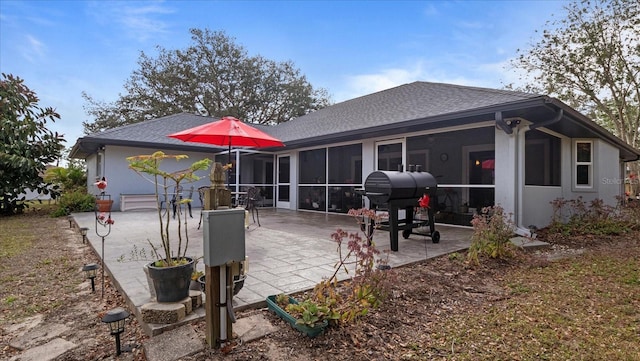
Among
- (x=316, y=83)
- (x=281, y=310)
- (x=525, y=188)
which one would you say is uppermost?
(x=316, y=83)

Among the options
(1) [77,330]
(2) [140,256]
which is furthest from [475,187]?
(1) [77,330]

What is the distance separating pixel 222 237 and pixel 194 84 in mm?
20546

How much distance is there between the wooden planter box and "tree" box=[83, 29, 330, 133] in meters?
19.8

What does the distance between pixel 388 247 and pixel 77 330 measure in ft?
12.7

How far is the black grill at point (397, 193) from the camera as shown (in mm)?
4727

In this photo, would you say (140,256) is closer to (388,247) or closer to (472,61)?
(388,247)

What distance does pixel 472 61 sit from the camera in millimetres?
12023

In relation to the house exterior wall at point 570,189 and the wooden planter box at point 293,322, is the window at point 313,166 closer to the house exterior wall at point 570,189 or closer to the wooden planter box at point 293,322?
the house exterior wall at point 570,189

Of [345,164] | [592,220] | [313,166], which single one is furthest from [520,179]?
[313,166]

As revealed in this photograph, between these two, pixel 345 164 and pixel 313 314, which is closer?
pixel 313 314

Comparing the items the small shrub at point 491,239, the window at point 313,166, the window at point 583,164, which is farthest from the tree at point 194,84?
the small shrub at point 491,239

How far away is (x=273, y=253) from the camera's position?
446 centimetres

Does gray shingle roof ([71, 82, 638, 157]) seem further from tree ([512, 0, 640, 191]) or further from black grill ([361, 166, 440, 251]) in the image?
tree ([512, 0, 640, 191])

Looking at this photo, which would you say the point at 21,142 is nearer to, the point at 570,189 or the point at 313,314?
the point at 313,314
